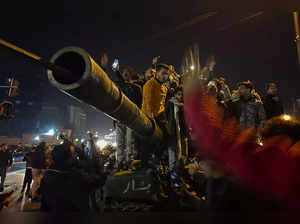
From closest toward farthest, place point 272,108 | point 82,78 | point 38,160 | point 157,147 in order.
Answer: point 82,78
point 157,147
point 272,108
point 38,160

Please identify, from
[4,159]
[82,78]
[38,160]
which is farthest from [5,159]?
[82,78]

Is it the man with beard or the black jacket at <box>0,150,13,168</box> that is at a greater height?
the man with beard

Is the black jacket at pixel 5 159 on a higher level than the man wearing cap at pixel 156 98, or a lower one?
lower

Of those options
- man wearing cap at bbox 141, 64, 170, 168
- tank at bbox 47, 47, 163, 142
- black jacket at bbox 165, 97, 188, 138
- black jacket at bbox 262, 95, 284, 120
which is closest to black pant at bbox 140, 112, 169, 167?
man wearing cap at bbox 141, 64, 170, 168

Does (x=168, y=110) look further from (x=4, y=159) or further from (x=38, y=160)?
(x=4, y=159)

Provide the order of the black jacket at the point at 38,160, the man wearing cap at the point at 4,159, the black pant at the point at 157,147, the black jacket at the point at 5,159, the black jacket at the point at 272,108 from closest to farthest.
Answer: the black pant at the point at 157,147 < the black jacket at the point at 272,108 < the black jacket at the point at 38,160 < the man wearing cap at the point at 4,159 < the black jacket at the point at 5,159

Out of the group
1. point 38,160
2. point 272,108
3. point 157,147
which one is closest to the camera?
point 157,147

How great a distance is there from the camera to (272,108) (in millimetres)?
5422

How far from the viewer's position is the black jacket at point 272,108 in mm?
5379

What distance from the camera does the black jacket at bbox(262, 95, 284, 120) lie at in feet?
17.6

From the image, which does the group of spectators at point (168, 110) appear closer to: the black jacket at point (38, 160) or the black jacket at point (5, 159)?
the black jacket at point (38, 160)

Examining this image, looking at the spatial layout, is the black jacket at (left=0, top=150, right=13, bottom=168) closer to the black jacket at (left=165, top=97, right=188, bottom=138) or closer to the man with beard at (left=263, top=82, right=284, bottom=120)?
the black jacket at (left=165, top=97, right=188, bottom=138)

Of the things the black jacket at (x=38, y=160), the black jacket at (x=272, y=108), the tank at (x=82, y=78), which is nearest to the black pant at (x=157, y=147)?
the black jacket at (x=272, y=108)

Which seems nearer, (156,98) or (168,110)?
(156,98)
